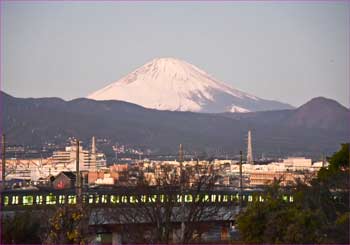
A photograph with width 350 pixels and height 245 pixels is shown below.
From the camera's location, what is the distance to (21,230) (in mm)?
18609

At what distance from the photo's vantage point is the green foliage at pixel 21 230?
18219 millimetres

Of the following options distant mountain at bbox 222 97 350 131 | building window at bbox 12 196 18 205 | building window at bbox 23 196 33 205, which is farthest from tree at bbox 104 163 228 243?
distant mountain at bbox 222 97 350 131

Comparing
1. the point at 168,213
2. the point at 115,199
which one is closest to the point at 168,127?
the point at 115,199

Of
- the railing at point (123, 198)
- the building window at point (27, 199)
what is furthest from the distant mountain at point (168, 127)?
the railing at point (123, 198)

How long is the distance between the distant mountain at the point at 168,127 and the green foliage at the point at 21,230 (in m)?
85.4

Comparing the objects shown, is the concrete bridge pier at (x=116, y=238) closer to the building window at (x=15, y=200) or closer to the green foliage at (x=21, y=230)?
the building window at (x=15, y=200)

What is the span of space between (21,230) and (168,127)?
436 ft

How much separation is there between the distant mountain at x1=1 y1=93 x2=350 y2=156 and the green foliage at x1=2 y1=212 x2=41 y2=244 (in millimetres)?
85352

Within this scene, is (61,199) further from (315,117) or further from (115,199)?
(315,117)

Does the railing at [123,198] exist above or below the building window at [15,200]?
above

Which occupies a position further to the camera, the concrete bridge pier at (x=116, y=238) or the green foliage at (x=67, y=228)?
the concrete bridge pier at (x=116, y=238)

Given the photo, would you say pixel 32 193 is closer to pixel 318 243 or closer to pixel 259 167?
pixel 318 243

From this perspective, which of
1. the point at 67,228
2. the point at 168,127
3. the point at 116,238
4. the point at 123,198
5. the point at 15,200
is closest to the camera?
the point at 67,228

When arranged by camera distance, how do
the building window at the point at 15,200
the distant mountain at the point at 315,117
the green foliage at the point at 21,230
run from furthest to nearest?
the distant mountain at the point at 315,117
the building window at the point at 15,200
the green foliage at the point at 21,230
